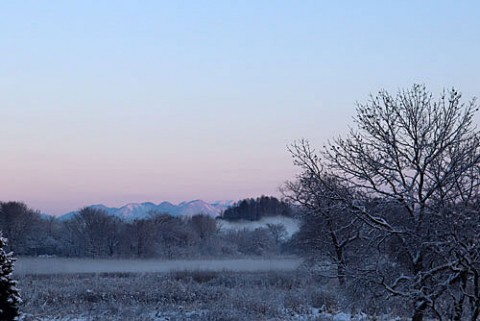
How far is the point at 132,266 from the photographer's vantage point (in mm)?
37438

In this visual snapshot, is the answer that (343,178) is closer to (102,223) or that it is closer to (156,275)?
(156,275)

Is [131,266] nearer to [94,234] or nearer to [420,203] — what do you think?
[94,234]

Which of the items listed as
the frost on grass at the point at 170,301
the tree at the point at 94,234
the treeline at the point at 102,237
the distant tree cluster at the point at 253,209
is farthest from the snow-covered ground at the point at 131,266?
the distant tree cluster at the point at 253,209

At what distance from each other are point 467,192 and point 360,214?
2.44 metres

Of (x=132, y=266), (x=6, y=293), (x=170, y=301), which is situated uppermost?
(x=6, y=293)

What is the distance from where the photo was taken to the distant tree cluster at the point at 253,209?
6806 cm

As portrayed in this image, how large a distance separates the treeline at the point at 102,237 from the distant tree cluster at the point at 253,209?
1485cm

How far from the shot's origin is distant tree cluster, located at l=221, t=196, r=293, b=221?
68062 millimetres

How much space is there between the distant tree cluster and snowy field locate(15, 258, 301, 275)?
88.6 feet

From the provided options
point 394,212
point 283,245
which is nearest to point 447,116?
point 394,212

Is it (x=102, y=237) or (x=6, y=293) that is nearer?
(x=6, y=293)

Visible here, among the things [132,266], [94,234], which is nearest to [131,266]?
[132,266]

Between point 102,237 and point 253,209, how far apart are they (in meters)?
28.0

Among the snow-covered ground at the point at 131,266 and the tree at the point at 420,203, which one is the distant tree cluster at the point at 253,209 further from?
the tree at the point at 420,203
